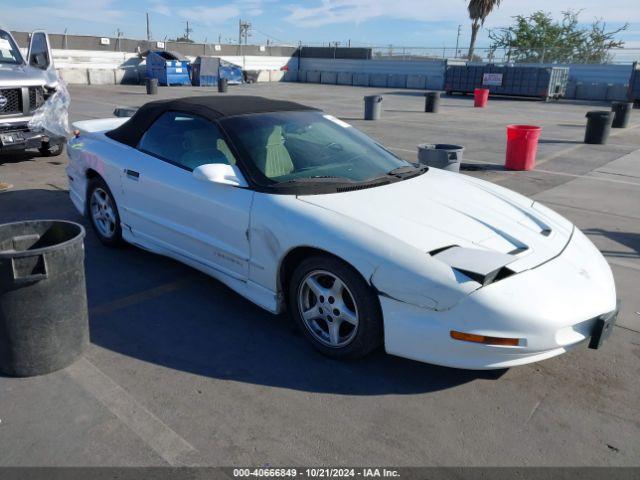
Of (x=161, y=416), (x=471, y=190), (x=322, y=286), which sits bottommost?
(x=161, y=416)

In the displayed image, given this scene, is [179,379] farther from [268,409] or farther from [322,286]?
[322,286]

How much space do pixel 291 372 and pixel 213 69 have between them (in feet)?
105

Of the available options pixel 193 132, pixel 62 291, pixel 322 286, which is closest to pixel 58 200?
pixel 193 132

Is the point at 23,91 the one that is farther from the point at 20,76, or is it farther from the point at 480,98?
the point at 480,98

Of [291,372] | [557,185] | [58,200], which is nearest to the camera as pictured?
[291,372]

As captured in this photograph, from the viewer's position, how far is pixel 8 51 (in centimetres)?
941

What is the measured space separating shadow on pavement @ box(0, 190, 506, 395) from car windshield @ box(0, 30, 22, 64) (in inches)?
255

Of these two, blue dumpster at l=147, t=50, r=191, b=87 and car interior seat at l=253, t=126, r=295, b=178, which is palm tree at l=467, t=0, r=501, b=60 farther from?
car interior seat at l=253, t=126, r=295, b=178

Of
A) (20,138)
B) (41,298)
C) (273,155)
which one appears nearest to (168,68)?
(20,138)

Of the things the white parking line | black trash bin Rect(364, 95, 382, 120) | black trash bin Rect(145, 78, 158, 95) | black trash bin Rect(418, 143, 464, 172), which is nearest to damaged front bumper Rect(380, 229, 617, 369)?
the white parking line

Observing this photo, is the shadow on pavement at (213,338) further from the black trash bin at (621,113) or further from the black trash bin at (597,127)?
the black trash bin at (621,113)

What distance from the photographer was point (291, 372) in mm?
3219

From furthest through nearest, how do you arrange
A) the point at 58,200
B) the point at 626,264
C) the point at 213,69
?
the point at 213,69
the point at 58,200
the point at 626,264

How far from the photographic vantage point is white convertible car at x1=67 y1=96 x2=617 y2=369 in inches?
111
